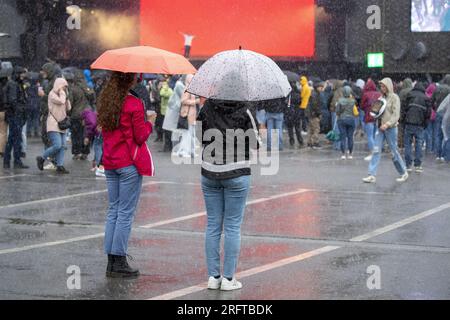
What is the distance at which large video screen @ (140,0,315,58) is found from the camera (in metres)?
32.3

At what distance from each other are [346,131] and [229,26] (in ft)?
40.3

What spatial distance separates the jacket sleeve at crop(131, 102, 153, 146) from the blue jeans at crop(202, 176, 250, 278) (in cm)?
72

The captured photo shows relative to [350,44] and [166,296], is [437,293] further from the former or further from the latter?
[350,44]

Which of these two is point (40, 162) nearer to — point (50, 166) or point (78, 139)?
point (50, 166)

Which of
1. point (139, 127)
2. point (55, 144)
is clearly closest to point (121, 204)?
point (139, 127)

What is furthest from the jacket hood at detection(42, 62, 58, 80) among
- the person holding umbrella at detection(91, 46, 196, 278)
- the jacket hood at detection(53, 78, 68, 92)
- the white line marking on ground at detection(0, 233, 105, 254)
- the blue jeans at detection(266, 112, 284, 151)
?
the person holding umbrella at detection(91, 46, 196, 278)

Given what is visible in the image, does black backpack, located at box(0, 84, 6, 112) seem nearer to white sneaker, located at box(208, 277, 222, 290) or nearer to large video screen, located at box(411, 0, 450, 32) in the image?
white sneaker, located at box(208, 277, 222, 290)

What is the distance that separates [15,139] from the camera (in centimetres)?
1783

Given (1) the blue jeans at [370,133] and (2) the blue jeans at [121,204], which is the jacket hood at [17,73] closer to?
(1) the blue jeans at [370,133]

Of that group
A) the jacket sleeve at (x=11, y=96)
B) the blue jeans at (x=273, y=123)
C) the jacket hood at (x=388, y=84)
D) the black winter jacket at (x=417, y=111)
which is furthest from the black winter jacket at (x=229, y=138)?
the blue jeans at (x=273, y=123)

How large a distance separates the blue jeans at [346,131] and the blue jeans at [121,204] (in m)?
13.1

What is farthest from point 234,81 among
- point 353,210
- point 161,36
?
point 161,36

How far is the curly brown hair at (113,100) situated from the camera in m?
8.35
